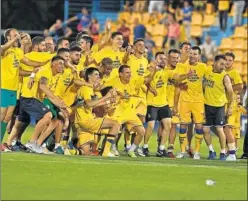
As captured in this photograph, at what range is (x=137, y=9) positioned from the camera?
44.2m

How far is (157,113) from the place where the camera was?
24.9m

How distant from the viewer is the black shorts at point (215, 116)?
23953mm

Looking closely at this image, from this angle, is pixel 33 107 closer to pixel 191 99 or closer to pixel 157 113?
pixel 157 113

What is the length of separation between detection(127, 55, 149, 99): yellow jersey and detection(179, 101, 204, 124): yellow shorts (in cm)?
93

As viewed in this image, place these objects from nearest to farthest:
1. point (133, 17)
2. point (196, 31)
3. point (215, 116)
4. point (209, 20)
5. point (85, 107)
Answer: point (85, 107) → point (215, 116) → point (196, 31) → point (209, 20) → point (133, 17)

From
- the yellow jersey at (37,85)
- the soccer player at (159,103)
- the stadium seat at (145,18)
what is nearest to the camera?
the yellow jersey at (37,85)

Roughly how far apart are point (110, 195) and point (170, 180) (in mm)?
2107

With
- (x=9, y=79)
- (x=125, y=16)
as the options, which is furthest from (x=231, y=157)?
(x=125, y=16)

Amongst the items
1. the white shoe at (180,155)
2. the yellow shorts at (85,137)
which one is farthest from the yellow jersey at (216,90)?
→ the yellow shorts at (85,137)

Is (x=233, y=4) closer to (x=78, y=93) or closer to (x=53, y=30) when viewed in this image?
(x=53, y=30)

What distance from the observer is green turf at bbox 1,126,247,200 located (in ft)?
54.8

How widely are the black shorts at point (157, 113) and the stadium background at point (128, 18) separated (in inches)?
551

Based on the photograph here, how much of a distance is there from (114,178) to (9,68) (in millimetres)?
5216

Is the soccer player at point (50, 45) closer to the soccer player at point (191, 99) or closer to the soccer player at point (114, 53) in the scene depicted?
the soccer player at point (114, 53)
